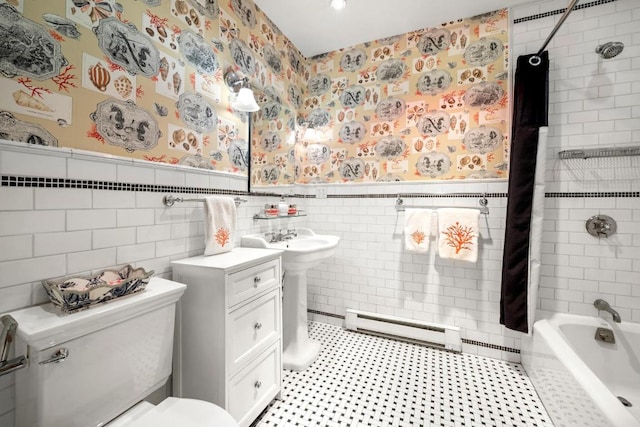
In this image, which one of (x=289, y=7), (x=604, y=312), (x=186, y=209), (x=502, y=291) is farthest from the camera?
(x=289, y=7)

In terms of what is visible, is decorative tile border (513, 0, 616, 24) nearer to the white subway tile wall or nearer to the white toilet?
the white subway tile wall

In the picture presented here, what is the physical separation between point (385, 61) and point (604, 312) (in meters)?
2.61

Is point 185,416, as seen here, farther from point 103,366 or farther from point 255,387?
point 255,387

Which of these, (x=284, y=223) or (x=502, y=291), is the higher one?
(x=284, y=223)

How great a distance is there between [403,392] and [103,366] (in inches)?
65.2

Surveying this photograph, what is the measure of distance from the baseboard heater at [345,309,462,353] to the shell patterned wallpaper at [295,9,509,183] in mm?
1285

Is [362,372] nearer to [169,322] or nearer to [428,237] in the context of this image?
[428,237]

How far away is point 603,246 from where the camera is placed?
6.06ft

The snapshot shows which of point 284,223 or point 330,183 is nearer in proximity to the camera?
point 284,223

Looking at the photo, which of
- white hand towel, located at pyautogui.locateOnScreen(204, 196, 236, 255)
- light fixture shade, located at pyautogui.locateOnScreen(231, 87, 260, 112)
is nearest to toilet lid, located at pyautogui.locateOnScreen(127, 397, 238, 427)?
white hand towel, located at pyautogui.locateOnScreen(204, 196, 236, 255)

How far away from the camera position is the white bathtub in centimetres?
119

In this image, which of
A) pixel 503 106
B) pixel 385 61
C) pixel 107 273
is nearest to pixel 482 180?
pixel 503 106

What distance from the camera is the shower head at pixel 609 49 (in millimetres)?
1689

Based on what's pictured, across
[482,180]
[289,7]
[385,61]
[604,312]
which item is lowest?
[604,312]
